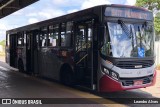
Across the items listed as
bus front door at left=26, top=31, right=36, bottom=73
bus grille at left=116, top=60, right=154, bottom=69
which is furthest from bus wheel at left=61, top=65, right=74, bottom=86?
bus front door at left=26, top=31, right=36, bottom=73

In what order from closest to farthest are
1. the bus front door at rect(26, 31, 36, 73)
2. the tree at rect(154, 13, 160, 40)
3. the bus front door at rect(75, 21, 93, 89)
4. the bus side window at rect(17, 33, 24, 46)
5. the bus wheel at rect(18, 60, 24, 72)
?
the bus front door at rect(75, 21, 93, 89), the bus front door at rect(26, 31, 36, 73), the bus side window at rect(17, 33, 24, 46), the bus wheel at rect(18, 60, 24, 72), the tree at rect(154, 13, 160, 40)

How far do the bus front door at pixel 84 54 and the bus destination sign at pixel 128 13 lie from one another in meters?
0.93

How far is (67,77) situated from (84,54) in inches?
68.0

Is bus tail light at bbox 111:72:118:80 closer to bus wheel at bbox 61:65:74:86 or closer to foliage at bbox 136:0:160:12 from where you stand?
bus wheel at bbox 61:65:74:86

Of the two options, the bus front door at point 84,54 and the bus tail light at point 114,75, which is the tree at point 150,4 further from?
the bus tail light at point 114,75

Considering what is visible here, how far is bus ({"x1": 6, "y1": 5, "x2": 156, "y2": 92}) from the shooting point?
393 inches

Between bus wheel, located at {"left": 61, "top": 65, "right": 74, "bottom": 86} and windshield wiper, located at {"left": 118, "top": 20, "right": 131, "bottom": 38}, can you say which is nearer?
windshield wiper, located at {"left": 118, "top": 20, "right": 131, "bottom": 38}

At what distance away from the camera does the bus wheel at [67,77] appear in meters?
12.1

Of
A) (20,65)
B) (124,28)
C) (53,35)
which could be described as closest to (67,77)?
(53,35)

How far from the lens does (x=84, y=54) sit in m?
11.2

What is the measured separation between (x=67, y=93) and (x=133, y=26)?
3.35 metres

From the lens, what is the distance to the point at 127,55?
10.1 meters

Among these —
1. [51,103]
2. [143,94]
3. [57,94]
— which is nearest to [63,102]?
[51,103]

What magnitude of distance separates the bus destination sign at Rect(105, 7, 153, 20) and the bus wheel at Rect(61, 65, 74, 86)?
124 inches
